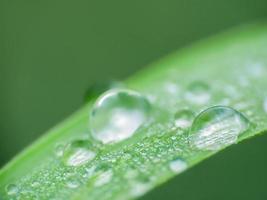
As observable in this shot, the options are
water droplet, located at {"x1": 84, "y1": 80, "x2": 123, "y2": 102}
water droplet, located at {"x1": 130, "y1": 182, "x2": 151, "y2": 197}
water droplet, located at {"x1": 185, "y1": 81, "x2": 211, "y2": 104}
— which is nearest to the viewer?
water droplet, located at {"x1": 130, "y1": 182, "x2": 151, "y2": 197}

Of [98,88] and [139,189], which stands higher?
[98,88]

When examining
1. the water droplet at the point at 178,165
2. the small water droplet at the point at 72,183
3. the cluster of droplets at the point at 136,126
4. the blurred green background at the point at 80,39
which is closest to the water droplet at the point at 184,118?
the cluster of droplets at the point at 136,126

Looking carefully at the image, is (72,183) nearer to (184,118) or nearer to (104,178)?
(104,178)

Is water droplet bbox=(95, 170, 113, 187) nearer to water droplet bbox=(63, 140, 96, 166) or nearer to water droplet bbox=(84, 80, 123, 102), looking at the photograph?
water droplet bbox=(63, 140, 96, 166)

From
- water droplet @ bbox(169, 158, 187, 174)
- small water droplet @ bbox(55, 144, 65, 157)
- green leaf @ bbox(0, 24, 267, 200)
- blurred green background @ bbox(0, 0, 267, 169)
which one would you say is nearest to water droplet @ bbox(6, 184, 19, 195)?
green leaf @ bbox(0, 24, 267, 200)

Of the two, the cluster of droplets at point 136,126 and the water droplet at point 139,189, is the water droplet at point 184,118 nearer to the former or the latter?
the cluster of droplets at point 136,126

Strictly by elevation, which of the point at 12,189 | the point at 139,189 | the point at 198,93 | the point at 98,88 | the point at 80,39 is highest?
the point at 80,39

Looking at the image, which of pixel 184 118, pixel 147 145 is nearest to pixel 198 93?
pixel 184 118
